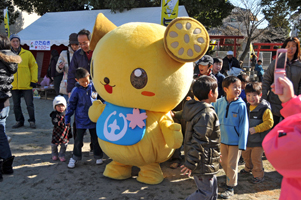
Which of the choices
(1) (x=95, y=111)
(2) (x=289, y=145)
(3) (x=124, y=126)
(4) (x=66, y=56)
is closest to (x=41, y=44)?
(4) (x=66, y=56)

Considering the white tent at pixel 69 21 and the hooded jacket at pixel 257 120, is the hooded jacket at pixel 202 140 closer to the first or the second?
the hooded jacket at pixel 257 120

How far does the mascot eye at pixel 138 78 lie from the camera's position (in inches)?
123

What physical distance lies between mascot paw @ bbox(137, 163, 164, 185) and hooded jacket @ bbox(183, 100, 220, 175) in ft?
3.62

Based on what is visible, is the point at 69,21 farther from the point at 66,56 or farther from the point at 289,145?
the point at 289,145

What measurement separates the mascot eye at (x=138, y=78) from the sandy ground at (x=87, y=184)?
1.45 m

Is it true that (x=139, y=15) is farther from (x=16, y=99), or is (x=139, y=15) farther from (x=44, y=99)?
(x=16, y=99)

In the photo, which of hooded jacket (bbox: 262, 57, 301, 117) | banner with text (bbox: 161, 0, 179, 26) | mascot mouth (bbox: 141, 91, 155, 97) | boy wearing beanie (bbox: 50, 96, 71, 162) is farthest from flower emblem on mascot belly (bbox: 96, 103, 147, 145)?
banner with text (bbox: 161, 0, 179, 26)

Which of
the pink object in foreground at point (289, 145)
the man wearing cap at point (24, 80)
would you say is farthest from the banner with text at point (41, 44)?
the pink object in foreground at point (289, 145)

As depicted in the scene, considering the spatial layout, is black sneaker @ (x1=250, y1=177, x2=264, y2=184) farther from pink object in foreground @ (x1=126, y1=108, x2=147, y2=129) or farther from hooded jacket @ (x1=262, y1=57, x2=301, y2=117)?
pink object in foreground @ (x1=126, y1=108, x2=147, y2=129)

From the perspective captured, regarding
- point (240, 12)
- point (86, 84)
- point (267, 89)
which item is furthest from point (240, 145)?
point (240, 12)

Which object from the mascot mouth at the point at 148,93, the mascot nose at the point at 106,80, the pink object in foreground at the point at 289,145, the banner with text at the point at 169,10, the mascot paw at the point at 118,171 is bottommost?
the mascot paw at the point at 118,171

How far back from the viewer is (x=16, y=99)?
624 cm

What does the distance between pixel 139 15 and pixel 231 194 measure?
10.9 metres

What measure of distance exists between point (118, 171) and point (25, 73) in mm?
3899
